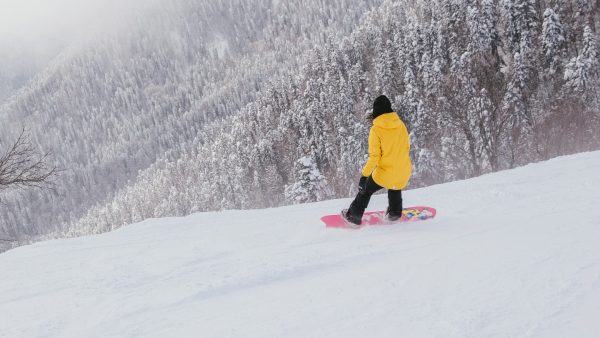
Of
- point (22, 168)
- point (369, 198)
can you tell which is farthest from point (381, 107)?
point (22, 168)

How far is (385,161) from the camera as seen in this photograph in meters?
6.73

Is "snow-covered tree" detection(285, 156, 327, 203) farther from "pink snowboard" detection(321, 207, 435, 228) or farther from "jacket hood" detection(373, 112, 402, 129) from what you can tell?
"jacket hood" detection(373, 112, 402, 129)

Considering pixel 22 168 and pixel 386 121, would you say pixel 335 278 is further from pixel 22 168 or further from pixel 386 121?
pixel 22 168

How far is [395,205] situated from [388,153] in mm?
891

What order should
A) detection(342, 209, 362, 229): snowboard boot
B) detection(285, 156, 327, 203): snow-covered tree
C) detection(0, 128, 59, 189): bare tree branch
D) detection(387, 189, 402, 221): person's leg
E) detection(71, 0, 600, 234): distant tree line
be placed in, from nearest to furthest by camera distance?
detection(342, 209, 362, 229): snowboard boot → detection(387, 189, 402, 221): person's leg → detection(0, 128, 59, 189): bare tree branch → detection(71, 0, 600, 234): distant tree line → detection(285, 156, 327, 203): snow-covered tree

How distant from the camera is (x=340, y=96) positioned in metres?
82.9

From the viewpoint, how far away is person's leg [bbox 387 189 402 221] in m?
7.02

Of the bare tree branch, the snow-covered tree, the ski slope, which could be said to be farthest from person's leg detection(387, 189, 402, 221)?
the snow-covered tree

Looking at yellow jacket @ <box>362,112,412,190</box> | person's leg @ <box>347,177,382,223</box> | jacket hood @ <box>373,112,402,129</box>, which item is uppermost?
jacket hood @ <box>373,112,402,129</box>

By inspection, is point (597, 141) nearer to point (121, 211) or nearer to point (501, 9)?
point (501, 9)

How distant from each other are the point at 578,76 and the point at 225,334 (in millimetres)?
35275

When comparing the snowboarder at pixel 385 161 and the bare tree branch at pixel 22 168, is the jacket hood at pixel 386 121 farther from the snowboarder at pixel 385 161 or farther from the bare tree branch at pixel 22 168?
the bare tree branch at pixel 22 168

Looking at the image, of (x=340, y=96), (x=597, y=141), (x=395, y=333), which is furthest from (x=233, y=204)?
(x=395, y=333)

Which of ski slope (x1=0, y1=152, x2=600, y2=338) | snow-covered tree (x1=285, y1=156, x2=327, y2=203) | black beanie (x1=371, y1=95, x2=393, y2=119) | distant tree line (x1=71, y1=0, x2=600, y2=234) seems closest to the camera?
ski slope (x1=0, y1=152, x2=600, y2=338)
